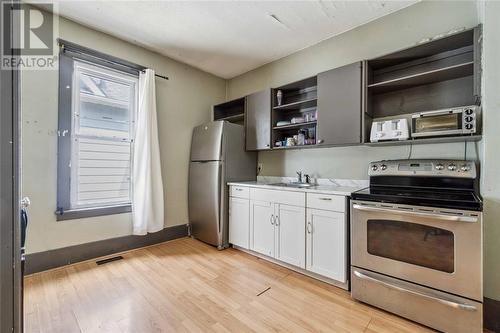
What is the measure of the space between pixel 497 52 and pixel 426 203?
1.17m

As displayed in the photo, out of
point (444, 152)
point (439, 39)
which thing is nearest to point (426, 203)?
point (444, 152)

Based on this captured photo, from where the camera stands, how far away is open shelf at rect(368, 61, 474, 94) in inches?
70.5

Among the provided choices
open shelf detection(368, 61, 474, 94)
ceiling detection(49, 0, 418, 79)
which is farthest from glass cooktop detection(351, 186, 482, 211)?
ceiling detection(49, 0, 418, 79)

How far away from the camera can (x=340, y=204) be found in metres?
2.02

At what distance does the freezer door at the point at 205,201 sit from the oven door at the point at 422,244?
173 cm

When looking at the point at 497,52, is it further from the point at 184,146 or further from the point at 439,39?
the point at 184,146

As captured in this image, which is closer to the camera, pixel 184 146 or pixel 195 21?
pixel 195 21

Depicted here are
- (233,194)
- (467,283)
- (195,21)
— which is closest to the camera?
(467,283)

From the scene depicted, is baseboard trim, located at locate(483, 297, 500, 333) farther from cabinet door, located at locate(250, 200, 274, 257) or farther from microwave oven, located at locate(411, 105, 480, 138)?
cabinet door, located at locate(250, 200, 274, 257)

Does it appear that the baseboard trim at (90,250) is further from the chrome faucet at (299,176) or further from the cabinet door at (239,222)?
the chrome faucet at (299,176)

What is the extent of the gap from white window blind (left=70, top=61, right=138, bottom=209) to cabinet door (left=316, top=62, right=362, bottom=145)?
243 cm

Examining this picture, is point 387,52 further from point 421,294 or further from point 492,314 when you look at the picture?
point 492,314

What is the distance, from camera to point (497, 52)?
5.11 feet

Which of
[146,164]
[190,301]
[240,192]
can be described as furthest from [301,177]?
[146,164]
